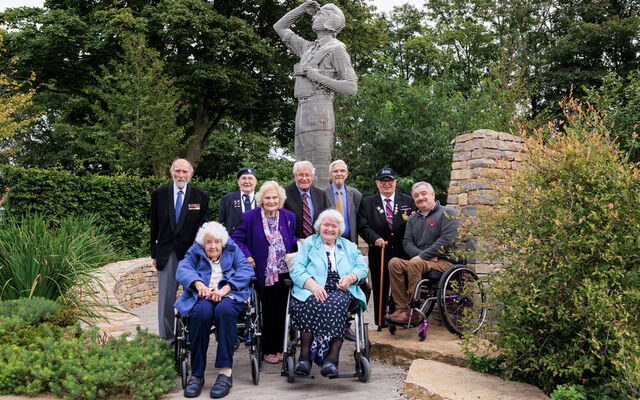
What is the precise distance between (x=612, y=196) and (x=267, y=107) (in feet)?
52.4

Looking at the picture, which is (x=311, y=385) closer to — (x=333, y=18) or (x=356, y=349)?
(x=356, y=349)

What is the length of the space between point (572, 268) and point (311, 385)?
6.44 feet

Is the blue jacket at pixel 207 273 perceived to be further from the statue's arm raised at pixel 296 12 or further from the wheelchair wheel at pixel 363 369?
the statue's arm raised at pixel 296 12

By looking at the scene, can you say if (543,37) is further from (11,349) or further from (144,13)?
(11,349)

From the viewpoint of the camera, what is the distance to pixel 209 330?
3707 mm

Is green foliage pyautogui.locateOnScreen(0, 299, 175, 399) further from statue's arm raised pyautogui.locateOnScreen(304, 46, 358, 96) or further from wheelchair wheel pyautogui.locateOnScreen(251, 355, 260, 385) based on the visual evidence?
statue's arm raised pyautogui.locateOnScreen(304, 46, 358, 96)

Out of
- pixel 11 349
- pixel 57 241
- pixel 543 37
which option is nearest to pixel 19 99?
pixel 57 241

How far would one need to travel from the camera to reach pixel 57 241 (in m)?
5.20

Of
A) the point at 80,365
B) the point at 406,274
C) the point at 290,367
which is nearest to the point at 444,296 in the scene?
the point at 406,274

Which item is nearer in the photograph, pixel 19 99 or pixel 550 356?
pixel 550 356

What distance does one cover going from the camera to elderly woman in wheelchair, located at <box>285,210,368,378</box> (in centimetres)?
382

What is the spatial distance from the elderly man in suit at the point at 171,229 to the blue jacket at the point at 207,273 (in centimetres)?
64

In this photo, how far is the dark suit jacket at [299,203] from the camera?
4723 millimetres

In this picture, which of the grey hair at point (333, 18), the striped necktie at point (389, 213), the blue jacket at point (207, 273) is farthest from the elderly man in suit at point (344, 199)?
the grey hair at point (333, 18)
